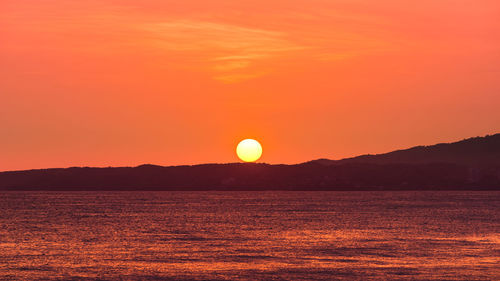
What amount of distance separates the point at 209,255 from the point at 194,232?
30793 mm

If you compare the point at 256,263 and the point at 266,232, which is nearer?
the point at 256,263

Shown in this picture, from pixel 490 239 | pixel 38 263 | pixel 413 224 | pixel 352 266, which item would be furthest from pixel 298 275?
pixel 413 224

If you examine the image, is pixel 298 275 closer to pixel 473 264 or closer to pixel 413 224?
pixel 473 264

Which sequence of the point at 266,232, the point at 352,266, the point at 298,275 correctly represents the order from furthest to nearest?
the point at 266,232, the point at 352,266, the point at 298,275

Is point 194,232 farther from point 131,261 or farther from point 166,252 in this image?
point 131,261

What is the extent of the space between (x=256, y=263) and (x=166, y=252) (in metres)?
11.9

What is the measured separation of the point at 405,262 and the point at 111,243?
32.8 m

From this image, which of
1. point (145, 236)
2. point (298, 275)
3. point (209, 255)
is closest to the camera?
point (298, 275)

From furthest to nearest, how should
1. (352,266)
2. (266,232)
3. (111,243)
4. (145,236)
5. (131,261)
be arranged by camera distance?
(266,232), (145,236), (111,243), (131,261), (352,266)

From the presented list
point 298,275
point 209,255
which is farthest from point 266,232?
point 298,275

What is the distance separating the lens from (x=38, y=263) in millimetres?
62406

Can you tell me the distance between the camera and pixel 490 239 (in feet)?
281

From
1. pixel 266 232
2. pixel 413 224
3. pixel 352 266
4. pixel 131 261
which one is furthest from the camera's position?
pixel 413 224

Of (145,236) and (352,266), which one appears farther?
(145,236)
